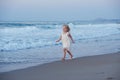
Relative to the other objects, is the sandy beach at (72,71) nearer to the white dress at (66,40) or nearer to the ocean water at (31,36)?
the white dress at (66,40)

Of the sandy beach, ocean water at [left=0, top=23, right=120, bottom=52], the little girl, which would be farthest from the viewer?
ocean water at [left=0, top=23, right=120, bottom=52]

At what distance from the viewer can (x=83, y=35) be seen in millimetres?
5992

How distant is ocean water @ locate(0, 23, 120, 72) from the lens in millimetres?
4777

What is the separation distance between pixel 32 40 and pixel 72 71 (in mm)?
1639

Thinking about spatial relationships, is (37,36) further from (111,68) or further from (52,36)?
(111,68)

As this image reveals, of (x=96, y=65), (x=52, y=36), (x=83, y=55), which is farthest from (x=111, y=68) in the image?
(x=52, y=36)

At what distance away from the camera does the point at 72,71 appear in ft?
13.0

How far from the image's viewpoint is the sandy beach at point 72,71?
3721 millimetres

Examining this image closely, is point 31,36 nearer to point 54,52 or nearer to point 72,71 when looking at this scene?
point 54,52

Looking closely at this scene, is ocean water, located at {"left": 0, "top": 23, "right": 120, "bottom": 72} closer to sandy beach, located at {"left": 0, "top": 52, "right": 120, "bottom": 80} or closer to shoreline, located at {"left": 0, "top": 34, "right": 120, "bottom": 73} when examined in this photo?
shoreline, located at {"left": 0, "top": 34, "right": 120, "bottom": 73}

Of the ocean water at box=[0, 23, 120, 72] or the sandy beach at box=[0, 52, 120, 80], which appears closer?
the sandy beach at box=[0, 52, 120, 80]

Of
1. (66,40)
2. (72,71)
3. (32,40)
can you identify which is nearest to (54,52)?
(32,40)

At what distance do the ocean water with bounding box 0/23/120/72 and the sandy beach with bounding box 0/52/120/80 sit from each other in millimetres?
343

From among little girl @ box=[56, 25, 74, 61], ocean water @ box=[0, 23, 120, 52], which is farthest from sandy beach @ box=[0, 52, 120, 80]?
ocean water @ box=[0, 23, 120, 52]
